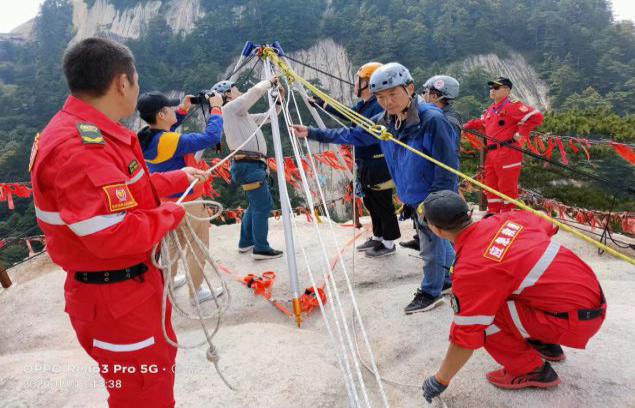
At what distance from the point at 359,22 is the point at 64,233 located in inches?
2333

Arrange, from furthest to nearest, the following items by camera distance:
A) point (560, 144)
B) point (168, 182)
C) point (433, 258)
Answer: point (560, 144) < point (433, 258) < point (168, 182)

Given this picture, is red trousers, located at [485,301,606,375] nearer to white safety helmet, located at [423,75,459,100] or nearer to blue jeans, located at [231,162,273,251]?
white safety helmet, located at [423,75,459,100]

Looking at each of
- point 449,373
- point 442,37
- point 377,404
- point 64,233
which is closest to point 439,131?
point 449,373

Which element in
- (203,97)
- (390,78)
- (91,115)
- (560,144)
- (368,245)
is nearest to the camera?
(91,115)

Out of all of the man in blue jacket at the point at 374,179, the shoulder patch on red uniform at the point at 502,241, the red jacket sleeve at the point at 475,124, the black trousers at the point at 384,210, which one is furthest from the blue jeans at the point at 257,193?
the red jacket sleeve at the point at 475,124

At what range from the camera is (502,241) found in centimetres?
200

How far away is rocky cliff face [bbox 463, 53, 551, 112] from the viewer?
4518 cm

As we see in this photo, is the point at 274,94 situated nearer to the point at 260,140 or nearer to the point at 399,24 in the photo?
the point at 260,140

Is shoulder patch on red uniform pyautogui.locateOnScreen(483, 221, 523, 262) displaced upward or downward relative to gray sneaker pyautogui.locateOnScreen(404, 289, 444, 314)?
upward

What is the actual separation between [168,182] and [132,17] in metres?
77.7

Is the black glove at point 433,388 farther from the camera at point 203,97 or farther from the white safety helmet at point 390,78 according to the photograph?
the camera at point 203,97

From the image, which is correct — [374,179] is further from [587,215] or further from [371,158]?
[587,215]

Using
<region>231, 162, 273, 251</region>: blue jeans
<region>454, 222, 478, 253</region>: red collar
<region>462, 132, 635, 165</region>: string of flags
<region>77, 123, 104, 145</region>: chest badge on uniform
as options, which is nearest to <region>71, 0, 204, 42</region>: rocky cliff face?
<region>462, 132, 635, 165</region>: string of flags

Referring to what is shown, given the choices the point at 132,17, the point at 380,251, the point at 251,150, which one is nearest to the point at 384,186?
the point at 380,251
